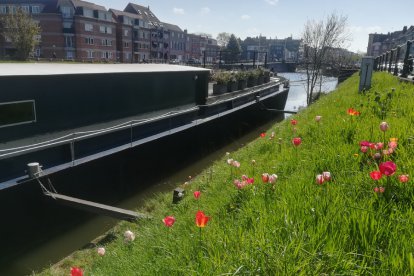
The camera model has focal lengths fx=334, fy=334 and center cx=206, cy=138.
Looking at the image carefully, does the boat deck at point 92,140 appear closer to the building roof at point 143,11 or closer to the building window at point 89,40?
the building window at point 89,40

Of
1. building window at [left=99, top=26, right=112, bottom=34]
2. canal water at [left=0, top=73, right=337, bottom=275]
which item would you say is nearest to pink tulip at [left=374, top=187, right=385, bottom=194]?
canal water at [left=0, top=73, right=337, bottom=275]

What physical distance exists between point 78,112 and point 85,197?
6.37 feet

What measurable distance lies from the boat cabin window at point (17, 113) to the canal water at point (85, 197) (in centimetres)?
131

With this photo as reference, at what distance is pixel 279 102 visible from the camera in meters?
23.5

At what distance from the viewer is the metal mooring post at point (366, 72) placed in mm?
8883

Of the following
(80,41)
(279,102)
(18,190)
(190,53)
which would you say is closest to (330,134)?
(18,190)

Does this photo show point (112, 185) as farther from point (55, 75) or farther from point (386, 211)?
point (386, 211)

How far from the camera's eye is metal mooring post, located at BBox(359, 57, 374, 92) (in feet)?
29.1

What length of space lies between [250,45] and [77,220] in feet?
492

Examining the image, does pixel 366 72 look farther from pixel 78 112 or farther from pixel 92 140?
pixel 78 112

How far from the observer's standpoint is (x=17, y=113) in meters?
6.41

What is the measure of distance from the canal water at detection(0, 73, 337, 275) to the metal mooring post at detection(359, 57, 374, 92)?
17.6 ft

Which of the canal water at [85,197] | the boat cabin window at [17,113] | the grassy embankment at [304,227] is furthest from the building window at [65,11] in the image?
the grassy embankment at [304,227]

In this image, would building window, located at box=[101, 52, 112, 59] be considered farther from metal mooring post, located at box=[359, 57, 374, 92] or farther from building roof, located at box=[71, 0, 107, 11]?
metal mooring post, located at box=[359, 57, 374, 92]
